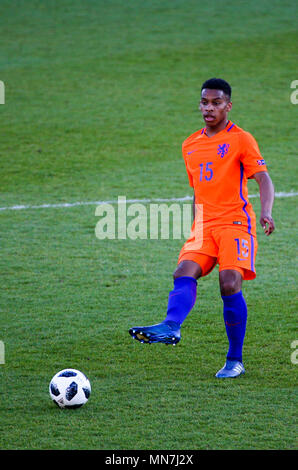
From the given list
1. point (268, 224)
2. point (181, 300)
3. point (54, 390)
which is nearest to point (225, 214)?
point (268, 224)

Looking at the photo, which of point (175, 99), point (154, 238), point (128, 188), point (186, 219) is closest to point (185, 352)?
point (154, 238)

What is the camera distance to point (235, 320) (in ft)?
17.2

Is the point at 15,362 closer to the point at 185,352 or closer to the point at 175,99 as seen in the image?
the point at 185,352

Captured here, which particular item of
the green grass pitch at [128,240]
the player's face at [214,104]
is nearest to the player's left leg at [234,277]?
the green grass pitch at [128,240]

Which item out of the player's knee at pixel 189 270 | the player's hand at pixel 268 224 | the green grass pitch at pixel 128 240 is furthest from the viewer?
the player's knee at pixel 189 270

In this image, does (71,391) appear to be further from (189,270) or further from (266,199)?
(266,199)

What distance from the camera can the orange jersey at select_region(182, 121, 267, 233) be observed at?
5.23 metres

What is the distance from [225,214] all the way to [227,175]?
26cm

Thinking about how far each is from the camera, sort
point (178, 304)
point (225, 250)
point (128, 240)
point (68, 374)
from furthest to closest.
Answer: point (128, 240) → point (225, 250) → point (178, 304) → point (68, 374)

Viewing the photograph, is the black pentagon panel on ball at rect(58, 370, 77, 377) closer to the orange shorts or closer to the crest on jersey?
the orange shorts

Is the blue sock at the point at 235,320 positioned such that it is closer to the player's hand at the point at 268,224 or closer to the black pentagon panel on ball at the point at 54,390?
the player's hand at the point at 268,224

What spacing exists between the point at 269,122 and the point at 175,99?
2.39 metres

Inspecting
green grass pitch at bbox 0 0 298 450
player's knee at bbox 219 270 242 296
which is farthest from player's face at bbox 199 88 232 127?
green grass pitch at bbox 0 0 298 450

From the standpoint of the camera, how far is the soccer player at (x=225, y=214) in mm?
5141
